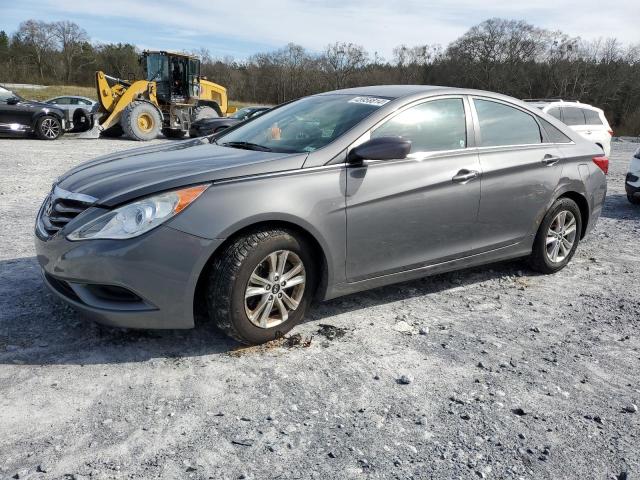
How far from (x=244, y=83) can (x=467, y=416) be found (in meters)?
70.3

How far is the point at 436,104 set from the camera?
4.12 metres

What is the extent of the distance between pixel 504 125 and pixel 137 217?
311 centimetres

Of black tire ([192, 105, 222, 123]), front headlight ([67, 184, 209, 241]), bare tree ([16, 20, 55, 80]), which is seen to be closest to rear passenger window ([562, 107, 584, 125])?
front headlight ([67, 184, 209, 241])

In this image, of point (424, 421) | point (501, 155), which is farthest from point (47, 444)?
point (501, 155)

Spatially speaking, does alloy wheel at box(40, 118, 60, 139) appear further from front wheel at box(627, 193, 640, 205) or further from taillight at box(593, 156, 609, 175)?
taillight at box(593, 156, 609, 175)

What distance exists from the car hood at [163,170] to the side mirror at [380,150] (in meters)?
0.35

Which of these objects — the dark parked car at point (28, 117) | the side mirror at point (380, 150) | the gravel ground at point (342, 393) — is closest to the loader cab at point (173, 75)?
the dark parked car at point (28, 117)

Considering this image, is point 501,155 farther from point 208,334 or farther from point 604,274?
point 208,334

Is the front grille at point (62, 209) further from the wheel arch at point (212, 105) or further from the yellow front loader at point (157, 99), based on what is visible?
the wheel arch at point (212, 105)

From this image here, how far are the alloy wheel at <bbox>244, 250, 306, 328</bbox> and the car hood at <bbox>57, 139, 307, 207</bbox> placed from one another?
0.55 metres

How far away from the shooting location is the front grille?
10.4ft

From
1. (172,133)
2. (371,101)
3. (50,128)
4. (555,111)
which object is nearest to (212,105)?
(172,133)

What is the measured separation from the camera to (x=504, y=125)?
4551 millimetres

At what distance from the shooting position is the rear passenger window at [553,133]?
488 cm
